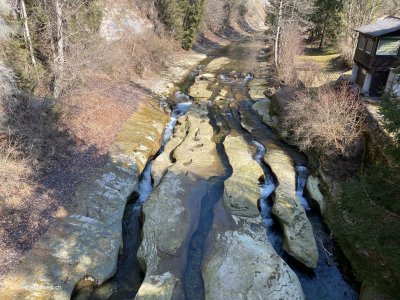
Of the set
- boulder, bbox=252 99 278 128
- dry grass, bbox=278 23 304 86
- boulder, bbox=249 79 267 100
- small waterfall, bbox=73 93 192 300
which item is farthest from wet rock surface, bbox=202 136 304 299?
dry grass, bbox=278 23 304 86

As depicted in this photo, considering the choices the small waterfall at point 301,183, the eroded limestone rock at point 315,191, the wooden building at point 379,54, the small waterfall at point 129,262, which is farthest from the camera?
the wooden building at point 379,54

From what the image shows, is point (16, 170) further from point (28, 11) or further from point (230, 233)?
point (28, 11)

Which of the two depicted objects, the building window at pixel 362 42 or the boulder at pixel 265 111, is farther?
the boulder at pixel 265 111

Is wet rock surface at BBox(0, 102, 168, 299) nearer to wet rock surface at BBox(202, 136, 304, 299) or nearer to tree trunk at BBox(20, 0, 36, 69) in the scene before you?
wet rock surface at BBox(202, 136, 304, 299)

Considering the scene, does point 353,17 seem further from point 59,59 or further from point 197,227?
point 197,227

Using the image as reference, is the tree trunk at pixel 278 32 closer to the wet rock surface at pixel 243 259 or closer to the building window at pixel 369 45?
the building window at pixel 369 45

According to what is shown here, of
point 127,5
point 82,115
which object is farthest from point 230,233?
point 127,5

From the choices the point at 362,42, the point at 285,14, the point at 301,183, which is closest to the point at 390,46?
the point at 362,42

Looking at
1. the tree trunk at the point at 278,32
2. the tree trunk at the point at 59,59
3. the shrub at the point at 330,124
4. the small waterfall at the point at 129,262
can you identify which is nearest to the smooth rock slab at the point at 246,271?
the small waterfall at the point at 129,262
